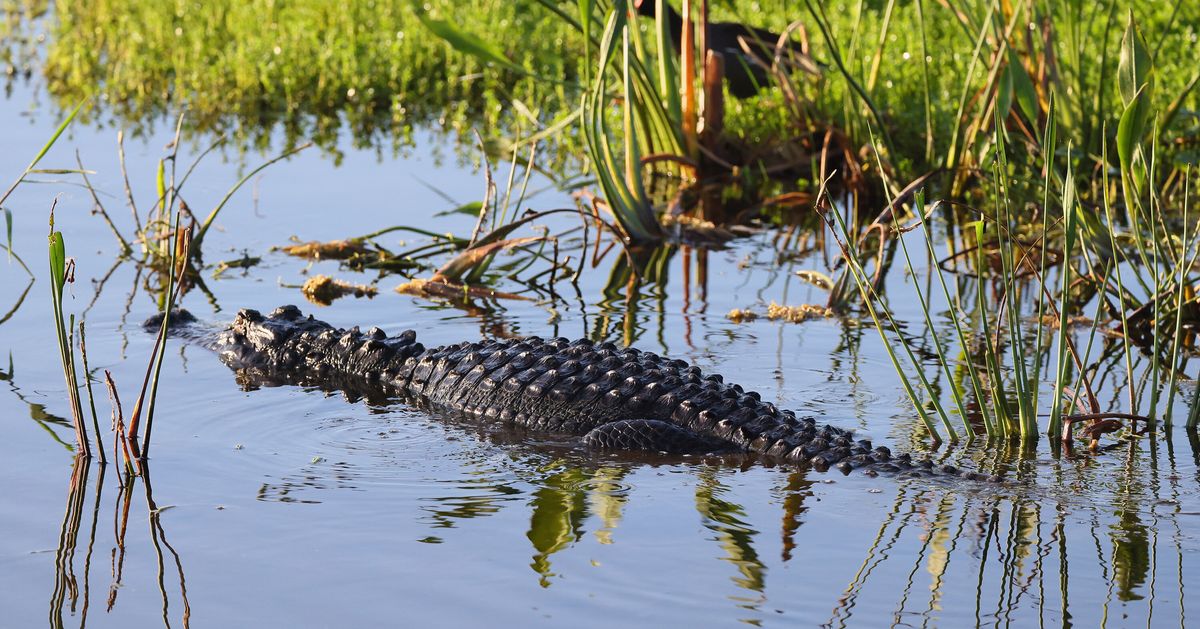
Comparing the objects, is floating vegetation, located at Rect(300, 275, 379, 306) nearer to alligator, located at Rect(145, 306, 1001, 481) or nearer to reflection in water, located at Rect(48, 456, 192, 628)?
alligator, located at Rect(145, 306, 1001, 481)

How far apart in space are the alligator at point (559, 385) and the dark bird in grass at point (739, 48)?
10.9ft

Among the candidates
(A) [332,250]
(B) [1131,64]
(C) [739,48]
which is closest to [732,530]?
(B) [1131,64]

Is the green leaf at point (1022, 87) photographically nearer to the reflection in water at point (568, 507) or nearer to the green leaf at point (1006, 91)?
the green leaf at point (1006, 91)

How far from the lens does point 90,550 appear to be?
3.46m

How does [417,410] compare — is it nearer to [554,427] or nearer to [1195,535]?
[554,427]

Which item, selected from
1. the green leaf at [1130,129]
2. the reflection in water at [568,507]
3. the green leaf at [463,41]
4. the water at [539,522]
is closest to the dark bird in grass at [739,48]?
the green leaf at [463,41]

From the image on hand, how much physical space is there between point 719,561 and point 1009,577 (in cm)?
64

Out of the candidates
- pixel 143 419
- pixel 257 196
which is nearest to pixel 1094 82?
pixel 257 196

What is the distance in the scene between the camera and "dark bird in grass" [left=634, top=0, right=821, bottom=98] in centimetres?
828

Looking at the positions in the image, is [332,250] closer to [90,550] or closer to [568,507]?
[568,507]

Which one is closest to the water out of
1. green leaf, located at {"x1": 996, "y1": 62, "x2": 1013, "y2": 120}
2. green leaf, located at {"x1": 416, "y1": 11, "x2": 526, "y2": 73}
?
green leaf, located at {"x1": 996, "y1": 62, "x2": 1013, "y2": 120}

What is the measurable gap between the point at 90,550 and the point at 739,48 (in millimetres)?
6211

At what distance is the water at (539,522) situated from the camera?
125 inches

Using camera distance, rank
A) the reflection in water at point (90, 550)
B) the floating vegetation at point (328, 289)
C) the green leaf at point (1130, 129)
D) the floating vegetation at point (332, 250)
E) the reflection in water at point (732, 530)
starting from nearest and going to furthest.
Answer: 1. the reflection in water at point (90, 550)
2. the reflection in water at point (732, 530)
3. the green leaf at point (1130, 129)
4. the floating vegetation at point (328, 289)
5. the floating vegetation at point (332, 250)
